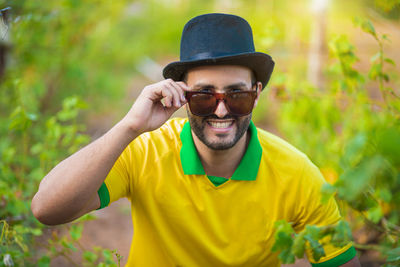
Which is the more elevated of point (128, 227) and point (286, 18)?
point (286, 18)

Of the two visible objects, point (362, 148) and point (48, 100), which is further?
point (48, 100)

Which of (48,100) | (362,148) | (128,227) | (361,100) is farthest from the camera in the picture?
A: (48,100)

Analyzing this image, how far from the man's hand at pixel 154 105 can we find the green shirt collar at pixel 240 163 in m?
0.27

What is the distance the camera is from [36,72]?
17.2 ft

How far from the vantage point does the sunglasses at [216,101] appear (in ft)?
6.70

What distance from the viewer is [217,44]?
2.12m

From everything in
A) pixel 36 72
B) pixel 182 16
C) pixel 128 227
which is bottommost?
pixel 128 227

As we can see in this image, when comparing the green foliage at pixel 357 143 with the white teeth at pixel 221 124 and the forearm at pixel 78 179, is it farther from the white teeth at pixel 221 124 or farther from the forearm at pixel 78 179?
the forearm at pixel 78 179

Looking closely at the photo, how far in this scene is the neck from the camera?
2.23 metres

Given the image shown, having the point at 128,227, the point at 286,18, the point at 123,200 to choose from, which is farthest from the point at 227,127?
the point at 286,18

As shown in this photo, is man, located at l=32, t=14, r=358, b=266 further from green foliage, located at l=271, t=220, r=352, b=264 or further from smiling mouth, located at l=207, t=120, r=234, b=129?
green foliage, located at l=271, t=220, r=352, b=264

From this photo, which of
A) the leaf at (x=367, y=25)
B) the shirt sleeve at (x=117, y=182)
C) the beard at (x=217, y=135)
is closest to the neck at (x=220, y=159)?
the beard at (x=217, y=135)

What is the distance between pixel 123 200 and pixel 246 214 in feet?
10.8

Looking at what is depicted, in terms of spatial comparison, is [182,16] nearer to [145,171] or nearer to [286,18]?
[286,18]
